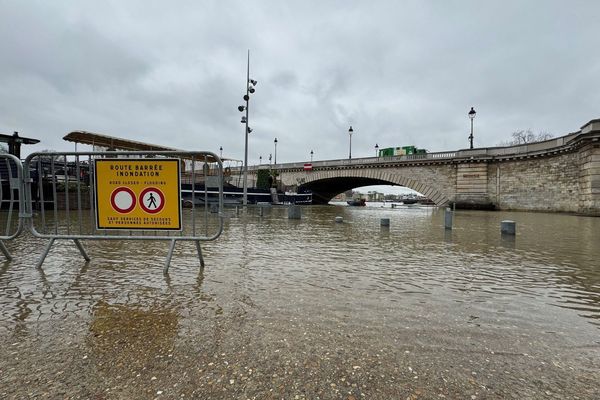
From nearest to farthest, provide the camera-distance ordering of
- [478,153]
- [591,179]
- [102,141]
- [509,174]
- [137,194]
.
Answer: [137,194] < [591,179] < [102,141] < [509,174] < [478,153]

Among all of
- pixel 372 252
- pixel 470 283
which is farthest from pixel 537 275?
pixel 372 252

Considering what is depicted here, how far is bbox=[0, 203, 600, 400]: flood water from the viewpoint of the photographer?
5.58 ft

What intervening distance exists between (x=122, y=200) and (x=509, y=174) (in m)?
32.0

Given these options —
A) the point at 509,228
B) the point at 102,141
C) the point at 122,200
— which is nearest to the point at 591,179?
the point at 509,228

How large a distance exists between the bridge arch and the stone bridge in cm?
10

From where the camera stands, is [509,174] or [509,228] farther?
[509,174]

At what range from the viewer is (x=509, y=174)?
2780 centimetres

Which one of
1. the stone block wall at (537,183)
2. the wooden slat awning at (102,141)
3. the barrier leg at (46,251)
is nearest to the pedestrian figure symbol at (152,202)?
the barrier leg at (46,251)

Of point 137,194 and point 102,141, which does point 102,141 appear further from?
point 137,194

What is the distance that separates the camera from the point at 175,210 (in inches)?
160

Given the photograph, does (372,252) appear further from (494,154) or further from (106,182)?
(494,154)

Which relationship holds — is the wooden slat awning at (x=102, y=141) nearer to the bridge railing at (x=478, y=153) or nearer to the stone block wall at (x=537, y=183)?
the bridge railing at (x=478, y=153)

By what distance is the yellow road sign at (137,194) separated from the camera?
404 cm

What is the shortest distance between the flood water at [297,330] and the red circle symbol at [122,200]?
0.86 metres
